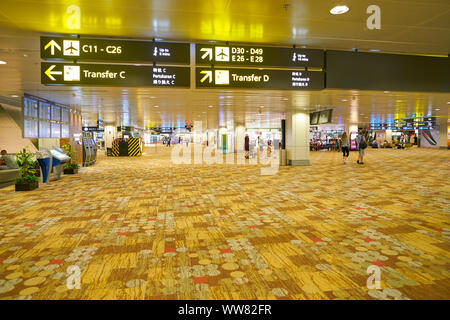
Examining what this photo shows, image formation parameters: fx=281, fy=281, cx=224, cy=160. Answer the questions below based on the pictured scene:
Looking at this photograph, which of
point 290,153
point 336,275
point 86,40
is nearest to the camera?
point 336,275

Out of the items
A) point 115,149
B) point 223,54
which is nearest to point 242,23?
point 223,54

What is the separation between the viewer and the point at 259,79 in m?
5.38

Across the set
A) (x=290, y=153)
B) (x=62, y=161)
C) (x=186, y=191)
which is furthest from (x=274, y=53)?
(x=290, y=153)

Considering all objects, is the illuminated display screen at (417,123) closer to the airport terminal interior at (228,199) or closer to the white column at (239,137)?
the white column at (239,137)

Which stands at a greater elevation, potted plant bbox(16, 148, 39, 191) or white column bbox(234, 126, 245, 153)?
white column bbox(234, 126, 245, 153)

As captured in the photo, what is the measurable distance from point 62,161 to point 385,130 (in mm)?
43323

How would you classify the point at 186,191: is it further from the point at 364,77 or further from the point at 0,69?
the point at 0,69

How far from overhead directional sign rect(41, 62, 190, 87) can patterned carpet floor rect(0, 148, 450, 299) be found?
2374mm

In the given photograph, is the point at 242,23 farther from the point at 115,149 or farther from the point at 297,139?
the point at 115,149

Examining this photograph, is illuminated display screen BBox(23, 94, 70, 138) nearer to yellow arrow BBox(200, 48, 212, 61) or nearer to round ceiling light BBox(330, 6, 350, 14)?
yellow arrow BBox(200, 48, 212, 61)

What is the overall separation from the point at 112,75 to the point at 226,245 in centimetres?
362

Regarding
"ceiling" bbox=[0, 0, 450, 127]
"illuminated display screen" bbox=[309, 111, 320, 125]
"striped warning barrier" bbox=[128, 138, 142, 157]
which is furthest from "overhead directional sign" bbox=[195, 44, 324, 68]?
"striped warning barrier" bbox=[128, 138, 142, 157]

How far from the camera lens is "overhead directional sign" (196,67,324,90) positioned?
5.28 meters

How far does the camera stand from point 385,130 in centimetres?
4134
